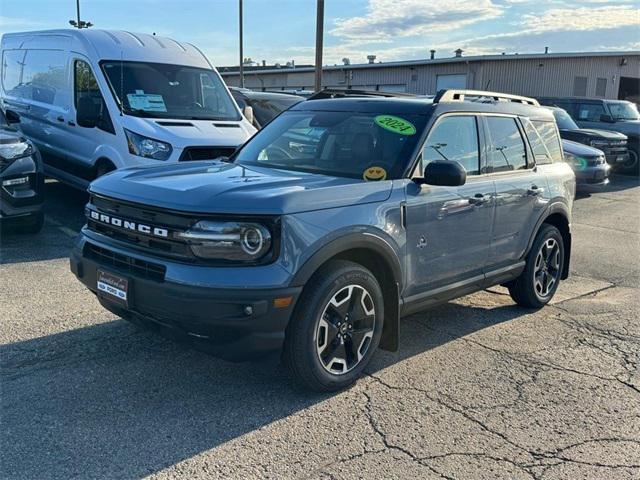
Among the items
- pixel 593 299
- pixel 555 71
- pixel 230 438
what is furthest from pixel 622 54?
pixel 230 438

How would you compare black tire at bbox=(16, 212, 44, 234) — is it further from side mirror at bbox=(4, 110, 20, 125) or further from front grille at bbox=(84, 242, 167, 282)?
front grille at bbox=(84, 242, 167, 282)

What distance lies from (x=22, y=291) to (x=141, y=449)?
2.91m

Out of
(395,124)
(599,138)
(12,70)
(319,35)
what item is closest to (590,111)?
(599,138)

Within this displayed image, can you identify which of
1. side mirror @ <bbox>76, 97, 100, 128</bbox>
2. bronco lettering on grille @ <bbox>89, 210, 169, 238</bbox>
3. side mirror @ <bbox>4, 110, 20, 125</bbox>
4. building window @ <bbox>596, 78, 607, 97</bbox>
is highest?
building window @ <bbox>596, 78, 607, 97</bbox>

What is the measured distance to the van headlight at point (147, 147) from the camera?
Result: 7.22 metres

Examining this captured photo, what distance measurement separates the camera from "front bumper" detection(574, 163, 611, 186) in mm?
12211

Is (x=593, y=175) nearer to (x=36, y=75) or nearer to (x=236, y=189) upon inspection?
(x=36, y=75)

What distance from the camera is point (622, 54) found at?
28641 mm

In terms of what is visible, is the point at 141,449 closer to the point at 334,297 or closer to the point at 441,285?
the point at 334,297

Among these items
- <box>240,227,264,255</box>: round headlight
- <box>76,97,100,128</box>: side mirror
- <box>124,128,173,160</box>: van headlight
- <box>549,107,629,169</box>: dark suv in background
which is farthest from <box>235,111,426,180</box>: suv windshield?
<box>549,107,629,169</box>: dark suv in background

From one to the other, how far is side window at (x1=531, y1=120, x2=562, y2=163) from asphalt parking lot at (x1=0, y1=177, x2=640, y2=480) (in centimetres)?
161

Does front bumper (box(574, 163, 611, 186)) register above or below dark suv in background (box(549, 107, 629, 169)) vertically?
below

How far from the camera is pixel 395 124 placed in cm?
445

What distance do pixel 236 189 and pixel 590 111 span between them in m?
17.2
